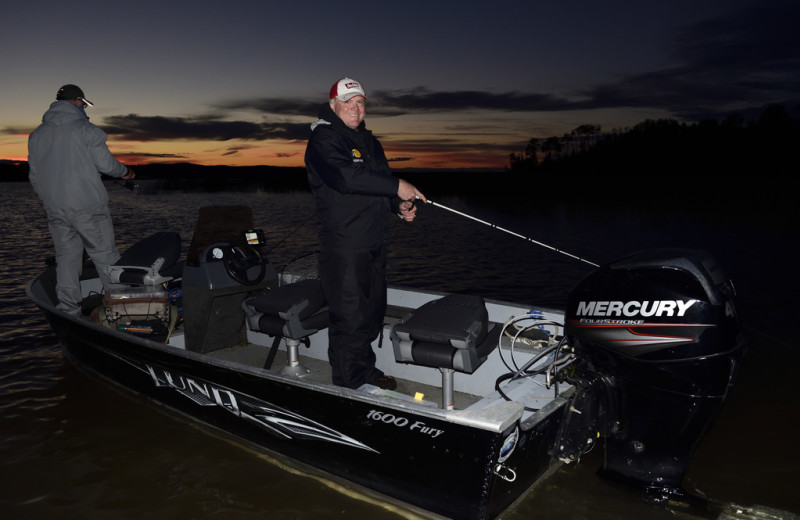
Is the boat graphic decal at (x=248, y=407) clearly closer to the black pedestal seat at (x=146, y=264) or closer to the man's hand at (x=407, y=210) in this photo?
the black pedestal seat at (x=146, y=264)

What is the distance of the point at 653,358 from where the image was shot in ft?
8.26

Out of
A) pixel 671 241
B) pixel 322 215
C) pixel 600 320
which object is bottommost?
pixel 671 241

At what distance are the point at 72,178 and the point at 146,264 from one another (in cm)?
116

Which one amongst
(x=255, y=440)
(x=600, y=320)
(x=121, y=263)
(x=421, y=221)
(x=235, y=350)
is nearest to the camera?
(x=600, y=320)

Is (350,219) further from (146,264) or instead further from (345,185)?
(146,264)

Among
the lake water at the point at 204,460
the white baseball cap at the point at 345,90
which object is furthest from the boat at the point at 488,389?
the white baseball cap at the point at 345,90

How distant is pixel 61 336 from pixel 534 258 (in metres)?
10.2

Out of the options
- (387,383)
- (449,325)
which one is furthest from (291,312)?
(449,325)

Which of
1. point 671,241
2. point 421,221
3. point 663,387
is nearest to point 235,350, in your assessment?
point 663,387

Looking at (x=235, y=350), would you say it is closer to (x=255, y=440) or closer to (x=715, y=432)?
(x=255, y=440)

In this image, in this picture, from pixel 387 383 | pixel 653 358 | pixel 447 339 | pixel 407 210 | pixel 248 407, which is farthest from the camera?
pixel 387 383

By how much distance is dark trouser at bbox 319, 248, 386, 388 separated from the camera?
3.43 metres

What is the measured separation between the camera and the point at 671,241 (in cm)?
1706

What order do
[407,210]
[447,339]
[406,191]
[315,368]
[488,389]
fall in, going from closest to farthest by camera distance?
[447,339]
[406,191]
[407,210]
[488,389]
[315,368]
